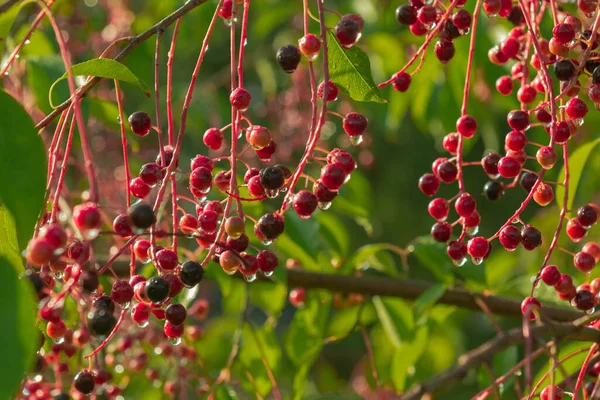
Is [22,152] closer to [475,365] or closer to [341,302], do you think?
[475,365]

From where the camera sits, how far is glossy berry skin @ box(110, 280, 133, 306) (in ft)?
2.77

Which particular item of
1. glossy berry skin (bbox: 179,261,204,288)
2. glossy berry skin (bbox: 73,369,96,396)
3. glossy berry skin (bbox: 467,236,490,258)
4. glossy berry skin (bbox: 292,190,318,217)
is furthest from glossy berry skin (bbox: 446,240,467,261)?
glossy berry skin (bbox: 73,369,96,396)

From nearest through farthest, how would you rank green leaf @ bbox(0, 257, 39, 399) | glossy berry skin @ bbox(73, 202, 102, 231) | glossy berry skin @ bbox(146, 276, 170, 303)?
1. green leaf @ bbox(0, 257, 39, 399)
2. glossy berry skin @ bbox(73, 202, 102, 231)
3. glossy berry skin @ bbox(146, 276, 170, 303)

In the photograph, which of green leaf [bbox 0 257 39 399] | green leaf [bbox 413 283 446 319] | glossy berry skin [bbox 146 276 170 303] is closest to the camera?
green leaf [bbox 0 257 39 399]

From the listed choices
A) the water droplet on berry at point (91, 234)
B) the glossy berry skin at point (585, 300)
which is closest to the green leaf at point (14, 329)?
the water droplet on berry at point (91, 234)

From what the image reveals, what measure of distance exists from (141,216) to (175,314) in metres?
0.18

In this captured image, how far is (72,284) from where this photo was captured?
2.34 feet

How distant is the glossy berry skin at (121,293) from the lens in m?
0.84

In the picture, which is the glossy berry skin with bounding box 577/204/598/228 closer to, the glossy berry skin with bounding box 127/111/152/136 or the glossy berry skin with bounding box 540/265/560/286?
the glossy berry skin with bounding box 540/265/560/286

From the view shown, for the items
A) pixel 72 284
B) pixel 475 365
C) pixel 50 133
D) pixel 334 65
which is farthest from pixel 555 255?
pixel 72 284

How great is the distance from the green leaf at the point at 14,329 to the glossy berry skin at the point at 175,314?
0.76ft

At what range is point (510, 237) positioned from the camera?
0.98m

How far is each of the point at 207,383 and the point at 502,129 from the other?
9.07ft

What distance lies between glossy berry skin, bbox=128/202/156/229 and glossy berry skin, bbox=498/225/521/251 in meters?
0.47
